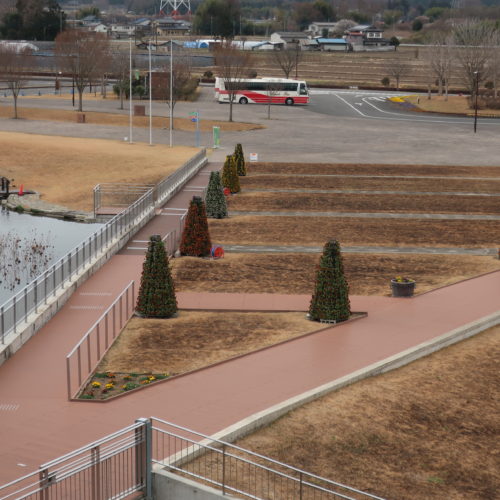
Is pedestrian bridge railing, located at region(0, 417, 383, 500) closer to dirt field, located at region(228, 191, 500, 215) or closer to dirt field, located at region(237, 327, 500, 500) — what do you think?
dirt field, located at region(237, 327, 500, 500)

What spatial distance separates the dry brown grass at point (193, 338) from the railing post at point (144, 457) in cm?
522

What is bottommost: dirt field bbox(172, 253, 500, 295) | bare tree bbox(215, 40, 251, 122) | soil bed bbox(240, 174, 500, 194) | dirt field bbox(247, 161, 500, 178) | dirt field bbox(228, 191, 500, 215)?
dirt field bbox(172, 253, 500, 295)

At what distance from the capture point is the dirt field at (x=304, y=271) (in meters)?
26.9

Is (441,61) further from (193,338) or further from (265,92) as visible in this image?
(193,338)

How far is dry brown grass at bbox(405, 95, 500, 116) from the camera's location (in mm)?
90750

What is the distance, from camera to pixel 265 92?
94.5 metres

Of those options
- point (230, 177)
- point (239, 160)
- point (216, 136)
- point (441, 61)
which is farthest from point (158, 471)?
point (441, 61)

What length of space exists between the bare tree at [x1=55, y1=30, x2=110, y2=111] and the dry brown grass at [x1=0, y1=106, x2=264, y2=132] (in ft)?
9.47

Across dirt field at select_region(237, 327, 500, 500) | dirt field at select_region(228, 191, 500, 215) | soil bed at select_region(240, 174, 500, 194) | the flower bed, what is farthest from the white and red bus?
the flower bed

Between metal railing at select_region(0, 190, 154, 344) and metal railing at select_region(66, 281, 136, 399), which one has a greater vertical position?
metal railing at select_region(0, 190, 154, 344)

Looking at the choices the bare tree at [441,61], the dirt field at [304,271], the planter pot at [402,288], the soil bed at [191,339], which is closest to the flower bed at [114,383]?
the soil bed at [191,339]

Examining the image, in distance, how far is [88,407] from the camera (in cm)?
1739

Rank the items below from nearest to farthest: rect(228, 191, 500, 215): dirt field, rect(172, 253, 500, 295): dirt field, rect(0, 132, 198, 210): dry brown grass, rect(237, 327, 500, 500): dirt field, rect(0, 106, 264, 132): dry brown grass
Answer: rect(237, 327, 500, 500): dirt field < rect(172, 253, 500, 295): dirt field < rect(228, 191, 500, 215): dirt field < rect(0, 132, 198, 210): dry brown grass < rect(0, 106, 264, 132): dry brown grass

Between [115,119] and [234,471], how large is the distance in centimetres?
6360
